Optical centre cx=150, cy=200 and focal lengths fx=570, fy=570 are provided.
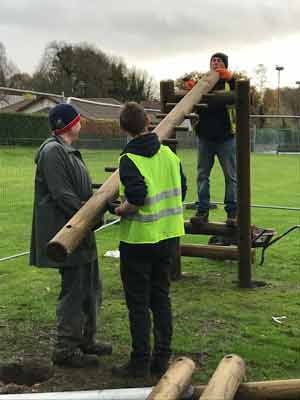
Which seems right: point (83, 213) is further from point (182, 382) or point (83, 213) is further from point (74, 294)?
point (182, 382)

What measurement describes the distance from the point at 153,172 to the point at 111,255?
186 inches

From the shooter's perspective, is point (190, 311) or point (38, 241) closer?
point (38, 241)

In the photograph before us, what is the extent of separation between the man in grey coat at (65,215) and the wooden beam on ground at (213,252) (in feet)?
10.1

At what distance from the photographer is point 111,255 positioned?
8656mm

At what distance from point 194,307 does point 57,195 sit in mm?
2472

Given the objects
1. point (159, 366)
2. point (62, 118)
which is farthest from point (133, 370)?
point (62, 118)

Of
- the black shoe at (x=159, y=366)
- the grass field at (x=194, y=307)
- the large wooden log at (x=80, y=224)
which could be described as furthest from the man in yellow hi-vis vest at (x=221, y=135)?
the black shoe at (x=159, y=366)

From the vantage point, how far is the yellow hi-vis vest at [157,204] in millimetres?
4062

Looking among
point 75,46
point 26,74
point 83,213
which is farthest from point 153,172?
point 75,46

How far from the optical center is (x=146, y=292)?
4.18 m

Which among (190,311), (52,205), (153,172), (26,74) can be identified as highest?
(26,74)

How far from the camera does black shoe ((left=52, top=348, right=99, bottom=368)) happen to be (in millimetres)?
4492

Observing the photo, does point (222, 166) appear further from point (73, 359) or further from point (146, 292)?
point (73, 359)

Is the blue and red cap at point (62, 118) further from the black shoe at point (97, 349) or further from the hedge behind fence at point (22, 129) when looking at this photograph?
the hedge behind fence at point (22, 129)
